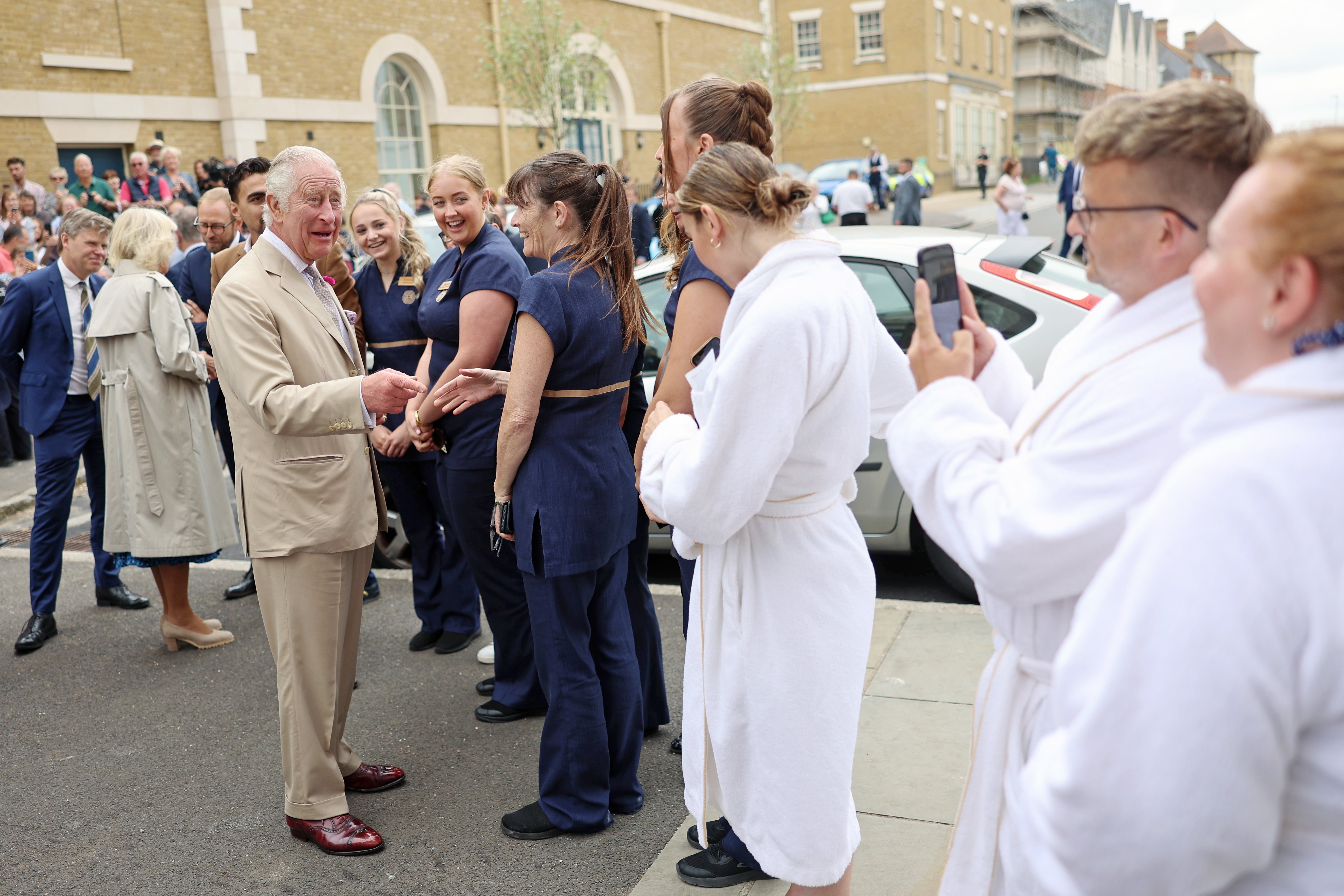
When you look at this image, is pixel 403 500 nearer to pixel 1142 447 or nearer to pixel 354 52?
pixel 1142 447

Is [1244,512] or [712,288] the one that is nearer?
[1244,512]

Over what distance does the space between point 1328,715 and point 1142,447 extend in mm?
391

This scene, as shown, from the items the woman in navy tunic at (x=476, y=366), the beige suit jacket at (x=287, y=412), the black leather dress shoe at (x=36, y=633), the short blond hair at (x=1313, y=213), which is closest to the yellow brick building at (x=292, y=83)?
the black leather dress shoe at (x=36, y=633)

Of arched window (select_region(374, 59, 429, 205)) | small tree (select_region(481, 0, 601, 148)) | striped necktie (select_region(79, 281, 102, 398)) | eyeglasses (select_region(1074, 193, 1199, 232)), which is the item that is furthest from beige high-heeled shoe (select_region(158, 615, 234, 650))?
small tree (select_region(481, 0, 601, 148))

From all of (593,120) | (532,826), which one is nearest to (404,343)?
(532,826)

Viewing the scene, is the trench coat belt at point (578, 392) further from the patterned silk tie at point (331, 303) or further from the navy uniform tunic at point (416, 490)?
the navy uniform tunic at point (416, 490)

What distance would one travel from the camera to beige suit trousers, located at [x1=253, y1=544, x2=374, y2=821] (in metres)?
3.27

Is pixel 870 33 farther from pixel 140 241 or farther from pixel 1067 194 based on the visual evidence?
pixel 140 241

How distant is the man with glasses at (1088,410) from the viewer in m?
1.36

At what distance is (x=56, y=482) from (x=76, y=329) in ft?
2.69

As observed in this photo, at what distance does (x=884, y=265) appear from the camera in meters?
5.07

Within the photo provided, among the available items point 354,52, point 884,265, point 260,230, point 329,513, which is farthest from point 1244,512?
point 354,52

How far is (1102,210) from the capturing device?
4.93ft

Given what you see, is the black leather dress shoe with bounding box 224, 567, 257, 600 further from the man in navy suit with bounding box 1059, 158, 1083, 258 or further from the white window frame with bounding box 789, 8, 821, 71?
the white window frame with bounding box 789, 8, 821, 71
